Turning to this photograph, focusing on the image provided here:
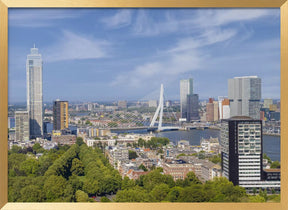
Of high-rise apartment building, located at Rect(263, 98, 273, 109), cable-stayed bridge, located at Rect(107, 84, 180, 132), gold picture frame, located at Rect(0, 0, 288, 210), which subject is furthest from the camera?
cable-stayed bridge, located at Rect(107, 84, 180, 132)

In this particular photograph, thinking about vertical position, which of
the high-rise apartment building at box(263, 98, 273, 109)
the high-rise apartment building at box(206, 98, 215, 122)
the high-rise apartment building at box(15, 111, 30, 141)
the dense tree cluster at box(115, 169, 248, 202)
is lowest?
the dense tree cluster at box(115, 169, 248, 202)

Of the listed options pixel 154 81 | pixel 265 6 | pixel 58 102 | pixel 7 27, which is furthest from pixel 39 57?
pixel 265 6

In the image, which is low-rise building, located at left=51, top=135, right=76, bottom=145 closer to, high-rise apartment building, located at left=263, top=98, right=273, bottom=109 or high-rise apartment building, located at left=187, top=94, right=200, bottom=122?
high-rise apartment building, located at left=187, top=94, right=200, bottom=122

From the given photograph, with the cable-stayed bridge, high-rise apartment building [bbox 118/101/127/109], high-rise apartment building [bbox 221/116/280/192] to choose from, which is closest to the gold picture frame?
high-rise apartment building [bbox 221/116/280/192]

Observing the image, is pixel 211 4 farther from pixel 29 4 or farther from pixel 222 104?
pixel 222 104

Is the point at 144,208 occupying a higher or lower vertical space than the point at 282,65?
lower

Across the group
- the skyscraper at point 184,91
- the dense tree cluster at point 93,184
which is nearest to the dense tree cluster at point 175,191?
the dense tree cluster at point 93,184

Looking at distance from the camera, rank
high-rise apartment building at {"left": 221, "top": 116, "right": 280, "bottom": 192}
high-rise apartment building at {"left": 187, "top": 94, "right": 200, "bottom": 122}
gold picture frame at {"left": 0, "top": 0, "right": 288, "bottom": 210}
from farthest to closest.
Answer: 1. high-rise apartment building at {"left": 187, "top": 94, "right": 200, "bottom": 122}
2. high-rise apartment building at {"left": 221, "top": 116, "right": 280, "bottom": 192}
3. gold picture frame at {"left": 0, "top": 0, "right": 288, "bottom": 210}
